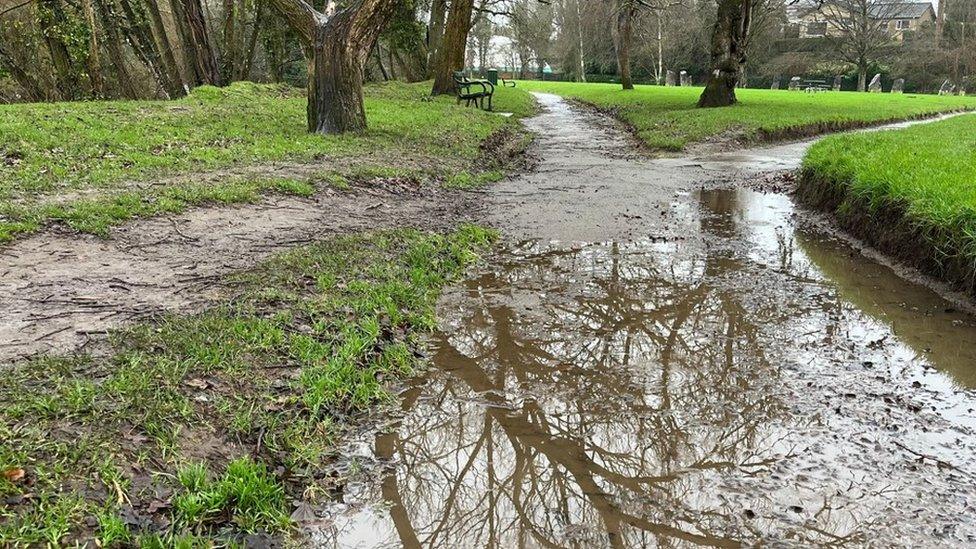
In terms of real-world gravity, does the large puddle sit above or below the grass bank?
below

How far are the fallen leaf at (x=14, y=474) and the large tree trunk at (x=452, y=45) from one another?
20.2m

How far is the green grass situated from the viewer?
2295 millimetres

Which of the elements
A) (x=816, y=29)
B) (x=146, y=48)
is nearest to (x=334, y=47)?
(x=146, y=48)

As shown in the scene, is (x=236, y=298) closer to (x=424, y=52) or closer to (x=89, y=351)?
(x=89, y=351)

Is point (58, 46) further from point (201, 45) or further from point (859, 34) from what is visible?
point (859, 34)

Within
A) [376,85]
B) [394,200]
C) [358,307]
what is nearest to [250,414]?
[358,307]

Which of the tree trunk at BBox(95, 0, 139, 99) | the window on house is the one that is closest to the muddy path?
the tree trunk at BBox(95, 0, 139, 99)

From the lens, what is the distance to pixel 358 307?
426cm

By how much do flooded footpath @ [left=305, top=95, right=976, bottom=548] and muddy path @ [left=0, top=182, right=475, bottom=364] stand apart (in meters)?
1.65

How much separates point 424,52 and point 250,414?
30.4 meters

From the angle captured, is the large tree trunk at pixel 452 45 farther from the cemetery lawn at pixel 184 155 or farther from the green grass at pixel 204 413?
the green grass at pixel 204 413

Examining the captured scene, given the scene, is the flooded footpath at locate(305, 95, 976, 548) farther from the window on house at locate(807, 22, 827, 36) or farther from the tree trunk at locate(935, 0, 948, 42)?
the window on house at locate(807, 22, 827, 36)

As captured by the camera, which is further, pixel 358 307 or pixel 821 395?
pixel 358 307

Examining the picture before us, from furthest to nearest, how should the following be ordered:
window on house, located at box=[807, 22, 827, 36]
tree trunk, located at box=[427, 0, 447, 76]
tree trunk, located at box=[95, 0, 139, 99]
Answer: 1. window on house, located at box=[807, 22, 827, 36]
2. tree trunk, located at box=[427, 0, 447, 76]
3. tree trunk, located at box=[95, 0, 139, 99]
